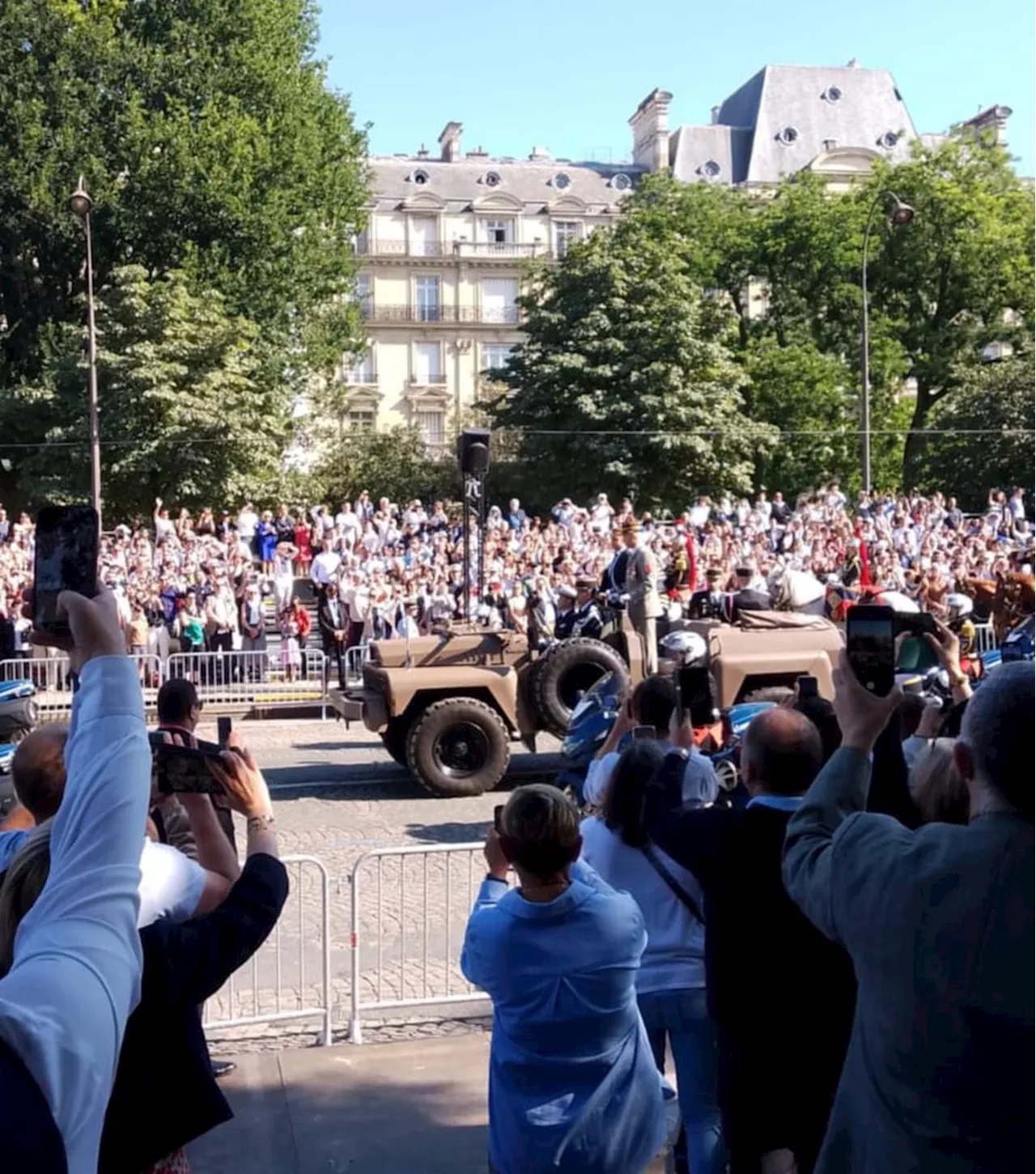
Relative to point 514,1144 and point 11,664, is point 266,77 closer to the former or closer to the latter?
point 11,664

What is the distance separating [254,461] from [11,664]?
658 inches

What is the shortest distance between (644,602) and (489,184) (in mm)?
65738

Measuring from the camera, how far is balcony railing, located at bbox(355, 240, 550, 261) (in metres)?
71.9

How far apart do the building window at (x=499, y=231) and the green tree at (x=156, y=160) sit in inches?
1359

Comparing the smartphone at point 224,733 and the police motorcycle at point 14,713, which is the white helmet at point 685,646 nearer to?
the police motorcycle at point 14,713

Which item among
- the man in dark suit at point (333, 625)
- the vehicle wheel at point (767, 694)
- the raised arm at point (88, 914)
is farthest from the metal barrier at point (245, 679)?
the raised arm at point (88, 914)

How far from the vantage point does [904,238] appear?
49.6 metres

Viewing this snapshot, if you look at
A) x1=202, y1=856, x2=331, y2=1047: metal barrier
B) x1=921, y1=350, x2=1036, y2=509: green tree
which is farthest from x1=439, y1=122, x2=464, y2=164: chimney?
x1=202, y1=856, x2=331, y2=1047: metal barrier

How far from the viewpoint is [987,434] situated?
4416 centimetres

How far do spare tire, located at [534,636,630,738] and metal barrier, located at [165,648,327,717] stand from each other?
22.8 ft

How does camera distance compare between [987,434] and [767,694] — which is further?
[987,434]

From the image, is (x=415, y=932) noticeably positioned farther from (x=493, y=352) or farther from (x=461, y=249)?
(x=461, y=249)

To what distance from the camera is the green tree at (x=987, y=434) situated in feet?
143

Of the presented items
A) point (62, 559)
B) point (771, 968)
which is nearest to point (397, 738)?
point (771, 968)
